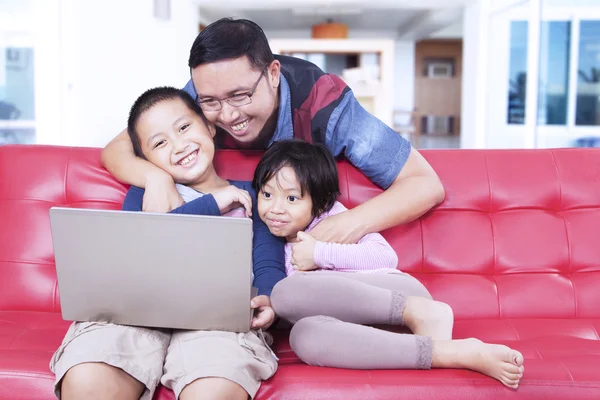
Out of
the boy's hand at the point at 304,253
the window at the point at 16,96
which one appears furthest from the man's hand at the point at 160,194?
the window at the point at 16,96

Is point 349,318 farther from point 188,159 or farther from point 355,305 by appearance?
point 188,159

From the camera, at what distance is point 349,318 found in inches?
53.8

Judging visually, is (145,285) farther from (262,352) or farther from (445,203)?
(445,203)

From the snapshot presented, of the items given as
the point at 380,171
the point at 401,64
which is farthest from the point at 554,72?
the point at 401,64

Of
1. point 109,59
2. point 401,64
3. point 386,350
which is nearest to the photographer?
point 386,350

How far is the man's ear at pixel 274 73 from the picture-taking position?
5.58 ft

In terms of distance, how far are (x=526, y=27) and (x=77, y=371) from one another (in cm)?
564

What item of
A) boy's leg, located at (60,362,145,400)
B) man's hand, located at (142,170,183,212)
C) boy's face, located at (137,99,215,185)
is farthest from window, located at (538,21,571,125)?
boy's leg, located at (60,362,145,400)

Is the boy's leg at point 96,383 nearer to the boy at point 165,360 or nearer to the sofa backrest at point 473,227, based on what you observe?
the boy at point 165,360

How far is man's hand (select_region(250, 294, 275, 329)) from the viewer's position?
1333 mm

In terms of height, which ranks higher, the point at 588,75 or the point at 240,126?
the point at 588,75

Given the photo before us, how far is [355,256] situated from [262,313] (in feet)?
1.04

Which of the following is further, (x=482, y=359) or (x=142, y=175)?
(x=142, y=175)

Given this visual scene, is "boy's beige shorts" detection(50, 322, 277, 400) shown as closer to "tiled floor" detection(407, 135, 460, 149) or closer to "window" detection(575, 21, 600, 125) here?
"window" detection(575, 21, 600, 125)
